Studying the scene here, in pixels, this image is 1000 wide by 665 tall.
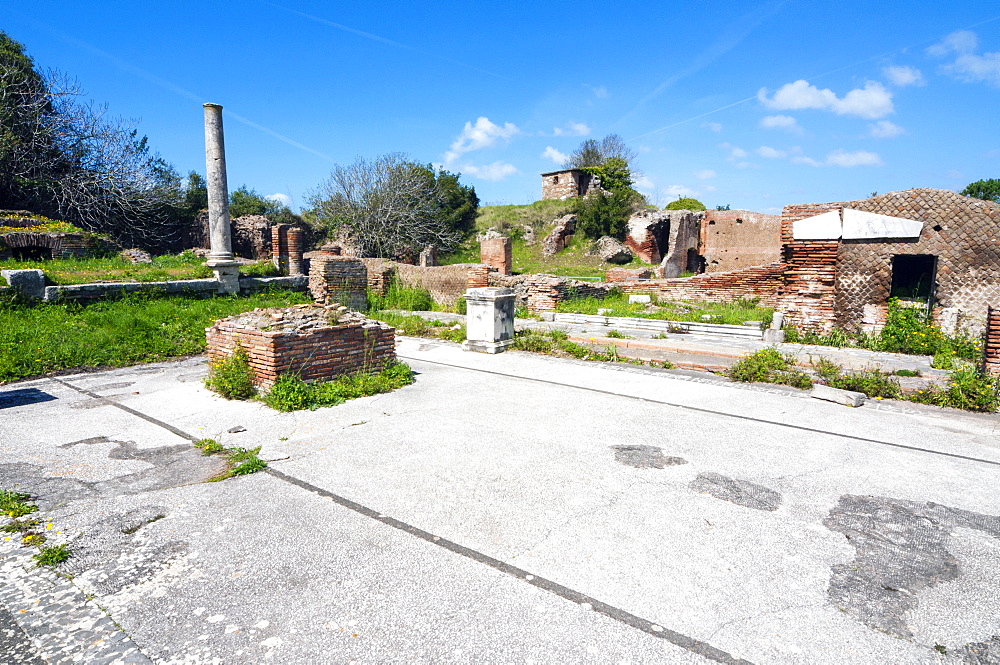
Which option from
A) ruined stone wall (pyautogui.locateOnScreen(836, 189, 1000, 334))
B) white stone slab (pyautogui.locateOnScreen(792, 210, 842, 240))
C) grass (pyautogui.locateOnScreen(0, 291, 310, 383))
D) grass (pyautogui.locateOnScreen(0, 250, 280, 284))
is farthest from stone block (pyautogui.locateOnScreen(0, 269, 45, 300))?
ruined stone wall (pyautogui.locateOnScreen(836, 189, 1000, 334))

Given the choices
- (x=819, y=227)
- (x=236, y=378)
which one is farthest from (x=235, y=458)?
(x=819, y=227)

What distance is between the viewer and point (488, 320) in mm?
9680

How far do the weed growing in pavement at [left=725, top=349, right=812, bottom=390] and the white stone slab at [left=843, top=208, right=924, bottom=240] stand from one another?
325 centimetres

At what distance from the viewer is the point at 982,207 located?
8852 millimetres

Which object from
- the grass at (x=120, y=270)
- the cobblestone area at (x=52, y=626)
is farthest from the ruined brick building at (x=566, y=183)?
the cobblestone area at (x=52, y=626)

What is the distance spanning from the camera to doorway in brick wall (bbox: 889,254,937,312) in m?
9.30

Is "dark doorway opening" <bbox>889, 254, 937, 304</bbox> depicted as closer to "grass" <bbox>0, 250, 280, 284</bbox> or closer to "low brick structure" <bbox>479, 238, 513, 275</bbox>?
"low brick structure" <bbox>479, 238, 513, 275</bbox>

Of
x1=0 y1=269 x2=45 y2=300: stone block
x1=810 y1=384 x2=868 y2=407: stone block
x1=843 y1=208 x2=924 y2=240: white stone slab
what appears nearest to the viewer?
x1=810 y1=384 x2=868 y2=407: stone block

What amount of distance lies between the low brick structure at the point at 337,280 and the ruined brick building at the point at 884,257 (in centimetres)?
975

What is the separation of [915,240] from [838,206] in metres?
1.26

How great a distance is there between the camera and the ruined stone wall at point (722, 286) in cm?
1510

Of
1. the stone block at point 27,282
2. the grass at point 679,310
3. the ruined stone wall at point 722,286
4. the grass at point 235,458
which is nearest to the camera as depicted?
the grass at point 235,458

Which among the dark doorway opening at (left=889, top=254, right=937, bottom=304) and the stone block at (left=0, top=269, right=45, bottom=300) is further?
the stone block at (left=0, top=269, right=45, bottom=300)

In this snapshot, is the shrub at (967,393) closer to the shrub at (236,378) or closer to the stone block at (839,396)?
the stone block at (839,396)
